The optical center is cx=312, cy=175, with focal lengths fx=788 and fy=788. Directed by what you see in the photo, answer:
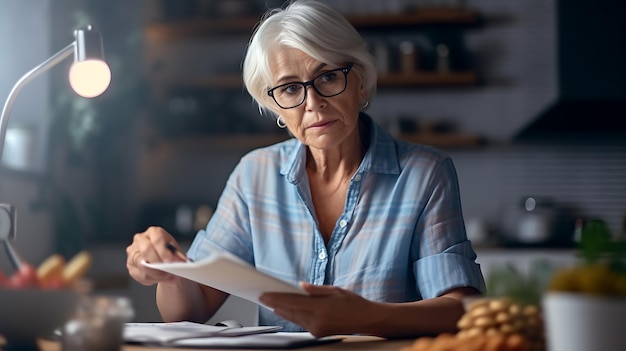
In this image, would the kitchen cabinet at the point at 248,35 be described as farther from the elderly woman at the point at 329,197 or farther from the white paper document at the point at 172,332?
the white paper document at the point at 172,332

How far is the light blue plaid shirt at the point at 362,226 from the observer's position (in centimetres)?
165

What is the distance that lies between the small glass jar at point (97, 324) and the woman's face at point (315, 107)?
91cm

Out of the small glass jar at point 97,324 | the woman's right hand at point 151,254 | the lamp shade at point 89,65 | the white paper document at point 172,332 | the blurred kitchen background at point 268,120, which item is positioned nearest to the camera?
the small glass jar at point 97,324

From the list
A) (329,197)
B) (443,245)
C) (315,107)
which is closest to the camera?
(443,245)

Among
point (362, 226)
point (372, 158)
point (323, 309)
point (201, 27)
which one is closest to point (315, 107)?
point (372, 158)

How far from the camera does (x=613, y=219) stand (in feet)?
13.6

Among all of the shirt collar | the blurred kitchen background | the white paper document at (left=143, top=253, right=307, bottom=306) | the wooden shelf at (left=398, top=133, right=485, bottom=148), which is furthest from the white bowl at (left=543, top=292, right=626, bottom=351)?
the wooden shelf at (left=398, top=133, right=485, bottom=148)

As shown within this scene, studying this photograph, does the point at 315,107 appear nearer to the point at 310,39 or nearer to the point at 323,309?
the point at 310,39

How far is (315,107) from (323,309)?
0.63 m

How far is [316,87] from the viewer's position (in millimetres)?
1724

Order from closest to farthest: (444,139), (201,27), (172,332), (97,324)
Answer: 1. (97,324)
2. (172,332)
3. (444,139)
4. (201,27)

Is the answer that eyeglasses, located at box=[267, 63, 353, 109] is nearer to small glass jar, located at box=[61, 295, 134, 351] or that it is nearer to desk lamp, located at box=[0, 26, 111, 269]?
desk lamp, located at box=[0, 26, 111, 269]

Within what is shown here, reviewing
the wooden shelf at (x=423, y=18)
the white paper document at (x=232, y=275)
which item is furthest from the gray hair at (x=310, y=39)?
the wooden shelf at (x=423, y=18)

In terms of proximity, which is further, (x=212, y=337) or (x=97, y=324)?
(x=212, y=337)
